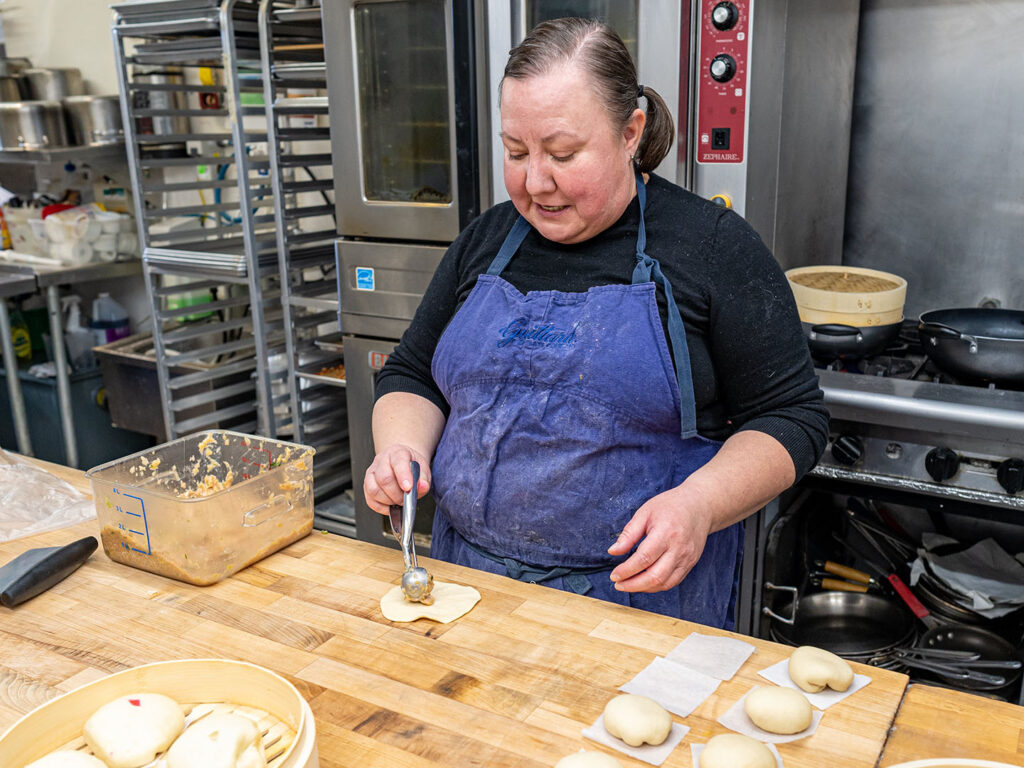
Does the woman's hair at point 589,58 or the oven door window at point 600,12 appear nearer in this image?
the woman's hair at point 589,58

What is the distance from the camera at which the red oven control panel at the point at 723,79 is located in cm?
182

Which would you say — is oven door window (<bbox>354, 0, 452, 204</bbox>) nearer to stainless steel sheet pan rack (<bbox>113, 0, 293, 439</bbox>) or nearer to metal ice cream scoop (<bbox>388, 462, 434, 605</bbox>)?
stainless steel sheet pan rack (<bbox>113, 0, 293, 439</bbox>)

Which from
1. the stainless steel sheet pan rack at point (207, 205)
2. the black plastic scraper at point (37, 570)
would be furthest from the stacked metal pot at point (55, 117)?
the black plastic scraper at point (37, 570)

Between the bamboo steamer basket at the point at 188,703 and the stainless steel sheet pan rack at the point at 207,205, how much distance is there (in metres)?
2.17

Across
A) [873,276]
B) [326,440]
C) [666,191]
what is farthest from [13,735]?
[326,440]

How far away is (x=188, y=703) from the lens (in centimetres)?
92

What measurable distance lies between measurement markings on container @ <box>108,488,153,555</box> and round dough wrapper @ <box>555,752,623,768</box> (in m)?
0.71

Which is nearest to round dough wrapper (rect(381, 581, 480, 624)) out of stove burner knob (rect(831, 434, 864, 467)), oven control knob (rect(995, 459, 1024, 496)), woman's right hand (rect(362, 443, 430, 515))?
woman's right hand (rect(362, 443, 430, 515))

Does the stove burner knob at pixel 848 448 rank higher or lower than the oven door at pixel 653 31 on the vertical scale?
lower

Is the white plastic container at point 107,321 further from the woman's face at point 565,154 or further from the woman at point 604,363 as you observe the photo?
the woman's face at point 565,154

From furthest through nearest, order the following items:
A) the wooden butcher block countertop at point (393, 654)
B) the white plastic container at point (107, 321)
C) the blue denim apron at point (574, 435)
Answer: the white plastic container at point (107, 321)
the blue denim apron at point (574, 435)
the wooden butcher block countertop at point (393, 654)

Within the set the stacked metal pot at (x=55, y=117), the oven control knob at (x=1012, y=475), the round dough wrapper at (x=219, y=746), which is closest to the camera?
the round dough wrapper at (x=219, y=746)

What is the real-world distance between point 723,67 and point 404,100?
938mm

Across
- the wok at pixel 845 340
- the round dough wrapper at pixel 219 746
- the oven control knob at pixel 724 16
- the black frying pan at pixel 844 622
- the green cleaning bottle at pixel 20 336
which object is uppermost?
the oven control knob at pixel 724 16
